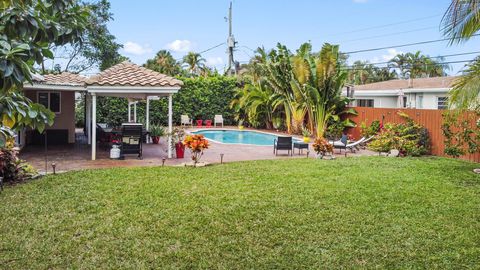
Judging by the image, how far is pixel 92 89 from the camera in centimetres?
1355

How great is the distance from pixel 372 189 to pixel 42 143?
1467 centimetres

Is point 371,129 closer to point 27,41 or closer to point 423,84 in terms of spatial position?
point 423,84

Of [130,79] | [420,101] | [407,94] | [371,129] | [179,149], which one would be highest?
[407,94]

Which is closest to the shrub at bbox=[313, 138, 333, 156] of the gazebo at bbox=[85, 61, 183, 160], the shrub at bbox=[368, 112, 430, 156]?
the shrub at bbox=[368, 112, 430, 156]

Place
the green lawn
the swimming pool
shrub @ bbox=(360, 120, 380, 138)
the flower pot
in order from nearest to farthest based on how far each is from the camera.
→ the green lawn, the flower pot, shrub @ bbox=(360, 120, 380, 138), the swimming pool

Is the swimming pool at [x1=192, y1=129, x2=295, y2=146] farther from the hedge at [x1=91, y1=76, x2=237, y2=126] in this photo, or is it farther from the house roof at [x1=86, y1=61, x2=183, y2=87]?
the house roof at [x1=86, y1=61, x2=183, y2=87]

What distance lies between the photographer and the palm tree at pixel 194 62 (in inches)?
1962

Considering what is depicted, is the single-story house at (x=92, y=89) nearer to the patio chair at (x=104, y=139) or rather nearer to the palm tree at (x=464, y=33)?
the patio chair at (x=104, y=139)

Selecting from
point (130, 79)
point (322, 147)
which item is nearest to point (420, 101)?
point (322, 147)

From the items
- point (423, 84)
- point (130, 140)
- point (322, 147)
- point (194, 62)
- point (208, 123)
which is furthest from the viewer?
point (194, 62)

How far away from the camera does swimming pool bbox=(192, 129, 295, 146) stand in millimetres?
22644

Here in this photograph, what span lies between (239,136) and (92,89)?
12813mm

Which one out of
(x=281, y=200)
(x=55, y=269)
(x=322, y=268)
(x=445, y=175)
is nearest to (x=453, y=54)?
(x=445, y=175)

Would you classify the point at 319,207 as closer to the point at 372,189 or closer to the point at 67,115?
the point at 372,189
